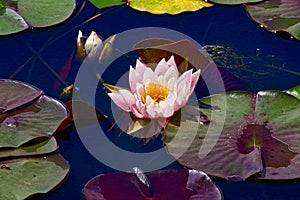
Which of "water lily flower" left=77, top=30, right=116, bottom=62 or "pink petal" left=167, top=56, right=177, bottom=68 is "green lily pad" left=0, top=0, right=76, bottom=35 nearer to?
"water lily flower" left=77, top=30, right=116, bottom=62

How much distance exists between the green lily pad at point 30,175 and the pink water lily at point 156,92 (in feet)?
0.88

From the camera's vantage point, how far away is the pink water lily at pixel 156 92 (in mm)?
1905

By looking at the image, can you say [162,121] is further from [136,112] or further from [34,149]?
[34,149]

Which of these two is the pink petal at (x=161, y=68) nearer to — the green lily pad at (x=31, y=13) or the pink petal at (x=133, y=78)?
the pink petal at (x=133, y=78)

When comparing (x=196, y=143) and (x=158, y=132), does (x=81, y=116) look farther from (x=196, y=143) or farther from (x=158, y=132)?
(x=196, y=143)

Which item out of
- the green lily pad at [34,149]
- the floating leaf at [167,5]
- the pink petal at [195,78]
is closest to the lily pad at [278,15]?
the floating leaf at [167,5]

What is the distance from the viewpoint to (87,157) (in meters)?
1.87

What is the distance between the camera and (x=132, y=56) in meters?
2.20

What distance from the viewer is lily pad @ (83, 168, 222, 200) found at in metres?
1.70

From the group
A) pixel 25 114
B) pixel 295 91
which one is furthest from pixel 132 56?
pixel 295 91

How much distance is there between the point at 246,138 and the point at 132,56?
56cm

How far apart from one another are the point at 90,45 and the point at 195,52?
0.37m

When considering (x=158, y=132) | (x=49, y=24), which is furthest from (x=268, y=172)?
(x=49, y=24)

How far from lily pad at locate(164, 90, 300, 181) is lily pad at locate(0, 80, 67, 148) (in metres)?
0.36
